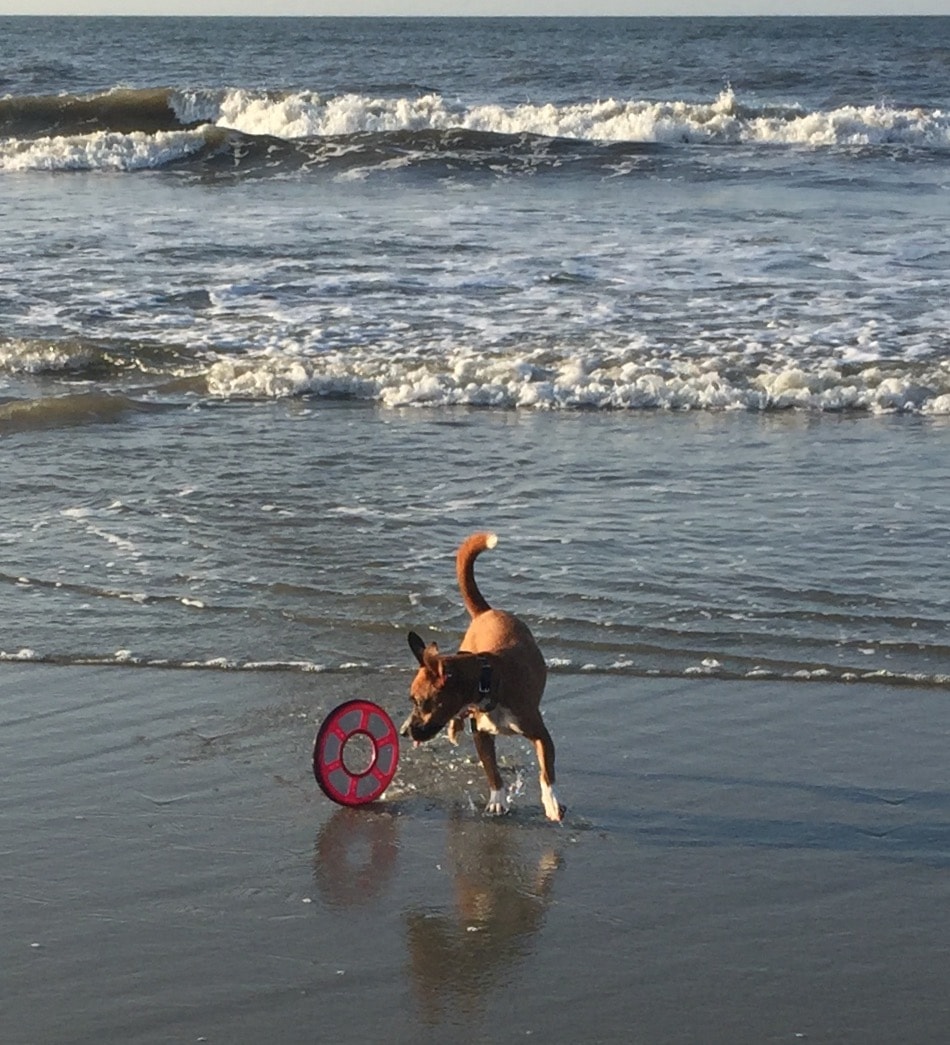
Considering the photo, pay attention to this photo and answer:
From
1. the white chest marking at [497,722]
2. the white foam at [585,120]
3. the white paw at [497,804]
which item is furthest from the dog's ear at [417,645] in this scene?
the white foam at [585,120]

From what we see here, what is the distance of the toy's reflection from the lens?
4.60 m

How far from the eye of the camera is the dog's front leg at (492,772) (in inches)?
226

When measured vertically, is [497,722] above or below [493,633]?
below

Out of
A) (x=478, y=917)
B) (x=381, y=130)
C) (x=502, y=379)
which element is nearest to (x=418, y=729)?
(x=478, y=917)

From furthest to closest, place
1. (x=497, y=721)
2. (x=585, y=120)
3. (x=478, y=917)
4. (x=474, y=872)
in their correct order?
(x=585, y=120) < (x=497, y=721) < (x=474, y=872) < (x=478, y=917)

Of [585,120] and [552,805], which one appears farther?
[585,120]

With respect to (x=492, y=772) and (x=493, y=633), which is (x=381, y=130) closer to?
(x=493, y=633)

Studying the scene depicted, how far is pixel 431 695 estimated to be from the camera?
5555mm

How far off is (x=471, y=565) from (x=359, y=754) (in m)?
0.75

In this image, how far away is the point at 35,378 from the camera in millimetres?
13469

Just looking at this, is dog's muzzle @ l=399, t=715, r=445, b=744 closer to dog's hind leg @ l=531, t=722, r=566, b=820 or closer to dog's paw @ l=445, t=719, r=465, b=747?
dog's paw @ l=445, t=719, r=465, b=747

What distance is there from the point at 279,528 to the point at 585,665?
2544 millimetres

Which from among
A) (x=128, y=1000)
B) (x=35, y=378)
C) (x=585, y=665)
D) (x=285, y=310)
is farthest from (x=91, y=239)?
(x=128, y=1000)

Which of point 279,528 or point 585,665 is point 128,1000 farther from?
point 279,528
